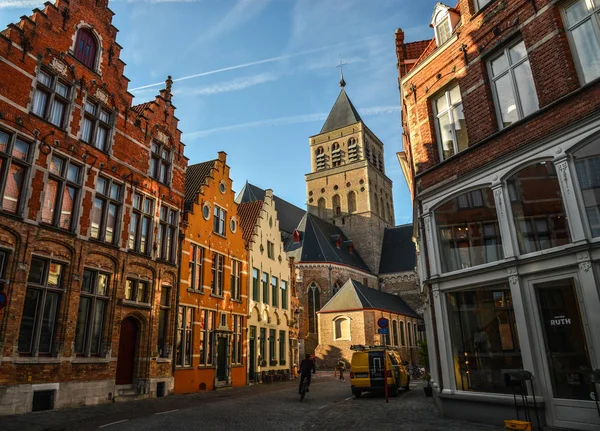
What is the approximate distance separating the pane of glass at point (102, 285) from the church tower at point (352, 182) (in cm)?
4061

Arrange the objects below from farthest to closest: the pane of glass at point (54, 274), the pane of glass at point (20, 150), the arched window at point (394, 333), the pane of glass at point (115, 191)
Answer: the arched window at point (394, 333), the pane of glass at point (115, 191), the pane of glass at point (54, 274), the pane of glass at point (20, 150)

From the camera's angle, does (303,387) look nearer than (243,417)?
No

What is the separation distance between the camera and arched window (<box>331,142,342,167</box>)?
60.1m

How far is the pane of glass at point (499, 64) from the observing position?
31.4 ft

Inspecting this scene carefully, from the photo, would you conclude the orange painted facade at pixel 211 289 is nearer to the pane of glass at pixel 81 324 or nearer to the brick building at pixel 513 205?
the pane of glass at pixel 81 324

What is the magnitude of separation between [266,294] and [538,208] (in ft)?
61.3

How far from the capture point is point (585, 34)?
26.3 feet

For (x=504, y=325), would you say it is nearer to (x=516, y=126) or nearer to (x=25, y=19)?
(x=516, y=126)

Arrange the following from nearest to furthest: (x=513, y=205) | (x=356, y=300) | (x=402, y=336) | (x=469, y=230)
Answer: (x=513, y=205) → (x=469, y=230) → (x=356, y=300) → (x=402, y=336)

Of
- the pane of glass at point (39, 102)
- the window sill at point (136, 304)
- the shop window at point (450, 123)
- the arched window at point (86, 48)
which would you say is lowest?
the window sill at point (136, 304)

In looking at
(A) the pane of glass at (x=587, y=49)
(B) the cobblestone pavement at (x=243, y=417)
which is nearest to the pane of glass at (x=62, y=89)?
(B) the cobblestone pavement at (x=243, y=417)

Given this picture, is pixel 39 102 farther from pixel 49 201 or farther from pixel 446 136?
pixel 446 136

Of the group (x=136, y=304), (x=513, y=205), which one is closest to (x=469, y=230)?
(x=513, y=205)

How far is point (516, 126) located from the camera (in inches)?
351
